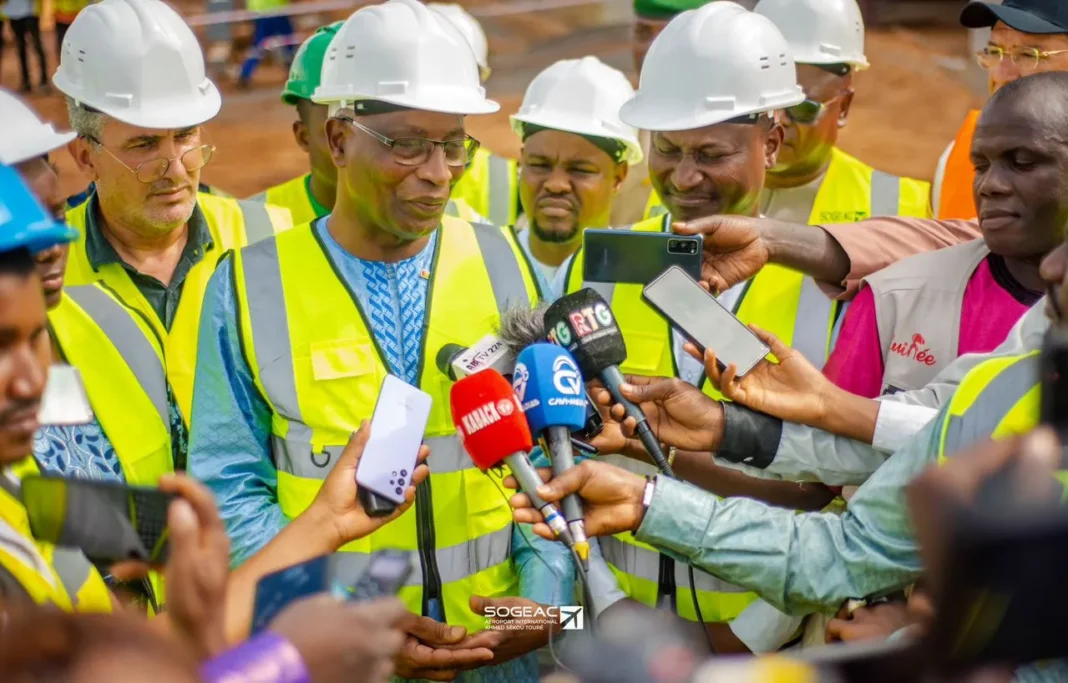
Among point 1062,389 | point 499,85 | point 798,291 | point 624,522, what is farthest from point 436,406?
point 499,85

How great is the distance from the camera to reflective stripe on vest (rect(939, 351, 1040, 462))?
262 centimetres

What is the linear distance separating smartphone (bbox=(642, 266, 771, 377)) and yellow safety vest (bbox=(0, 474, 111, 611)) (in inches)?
62.4

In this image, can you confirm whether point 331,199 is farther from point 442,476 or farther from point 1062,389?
point 1062,389

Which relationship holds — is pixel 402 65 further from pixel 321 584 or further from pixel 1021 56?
pixel 1021 56

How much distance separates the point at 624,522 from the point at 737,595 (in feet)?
2.89

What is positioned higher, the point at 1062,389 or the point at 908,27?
the point at 1062,389

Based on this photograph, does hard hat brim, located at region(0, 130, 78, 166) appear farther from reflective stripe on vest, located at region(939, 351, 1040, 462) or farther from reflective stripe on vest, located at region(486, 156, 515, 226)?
reflective stripe on vest, located at region(486, 156, 515, 226)

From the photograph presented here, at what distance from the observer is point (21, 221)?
225 centimetres

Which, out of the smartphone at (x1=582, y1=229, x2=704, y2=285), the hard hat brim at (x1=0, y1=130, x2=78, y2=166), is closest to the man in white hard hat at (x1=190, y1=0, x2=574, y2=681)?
the smartphone at (x1=582, y1=229, x2=704, y2=285)

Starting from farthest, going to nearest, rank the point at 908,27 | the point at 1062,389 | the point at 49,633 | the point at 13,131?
the point at 908,27, the point at 13,131, the point at 1062,389, the point at 49,633

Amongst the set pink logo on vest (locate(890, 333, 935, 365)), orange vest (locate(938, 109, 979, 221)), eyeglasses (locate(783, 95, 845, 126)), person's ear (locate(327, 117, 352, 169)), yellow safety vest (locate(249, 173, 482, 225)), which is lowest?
yellow safety vest (locate(249, 173, 482, 225))

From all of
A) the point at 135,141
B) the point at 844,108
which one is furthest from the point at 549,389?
the point at 844,108

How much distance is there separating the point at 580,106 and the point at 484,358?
8.51 ft

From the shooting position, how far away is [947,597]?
1.77 m
